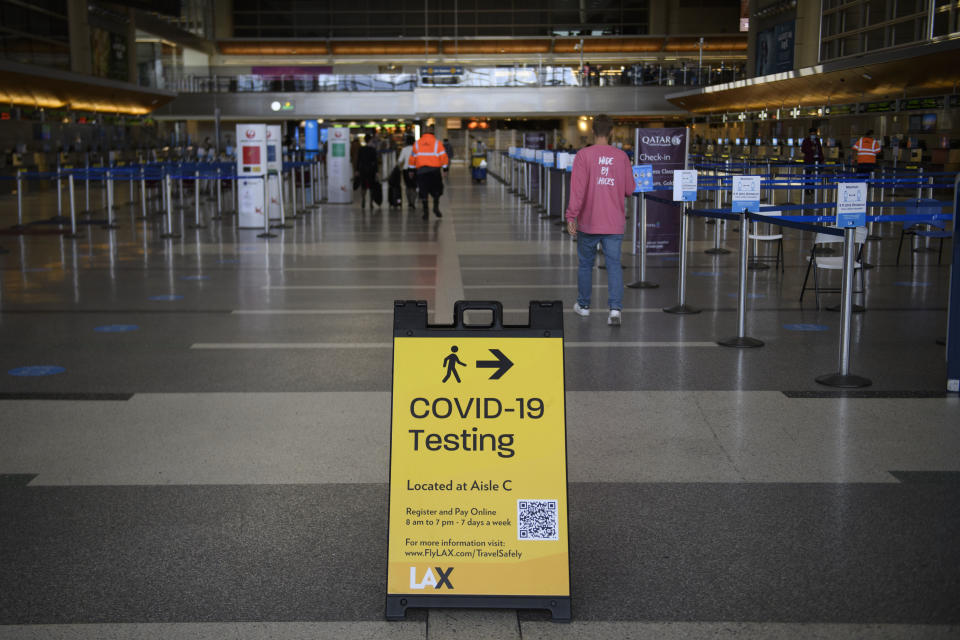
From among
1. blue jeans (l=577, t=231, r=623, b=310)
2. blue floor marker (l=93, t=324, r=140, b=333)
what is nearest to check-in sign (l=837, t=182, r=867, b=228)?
blue jeans (l=577, t=231, r=623, b=310)

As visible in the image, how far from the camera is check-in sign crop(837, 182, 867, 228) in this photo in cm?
645

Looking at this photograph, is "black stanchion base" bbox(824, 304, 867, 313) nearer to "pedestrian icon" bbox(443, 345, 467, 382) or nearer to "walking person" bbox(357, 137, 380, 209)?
"pedestrian icon" bbox(443, 345, 467, 382)

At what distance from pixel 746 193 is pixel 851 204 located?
1471 mm

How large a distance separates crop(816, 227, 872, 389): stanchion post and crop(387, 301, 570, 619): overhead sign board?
3.74 m

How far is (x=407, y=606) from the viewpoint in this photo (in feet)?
10.9

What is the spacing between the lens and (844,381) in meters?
6.54

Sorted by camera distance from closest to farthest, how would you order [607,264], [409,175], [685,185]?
[607,264] → [685,185] → [409,175]

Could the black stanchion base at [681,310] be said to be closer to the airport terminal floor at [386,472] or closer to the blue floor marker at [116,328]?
the airport terminal floor at [386,472]

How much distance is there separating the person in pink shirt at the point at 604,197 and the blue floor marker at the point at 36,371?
4.11 m

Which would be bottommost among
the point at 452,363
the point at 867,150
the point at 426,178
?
the point at 452,363

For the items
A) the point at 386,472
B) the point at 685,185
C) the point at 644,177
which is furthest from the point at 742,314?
the point at 644,177

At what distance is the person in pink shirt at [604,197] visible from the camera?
8.77 m

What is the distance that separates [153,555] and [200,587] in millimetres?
374

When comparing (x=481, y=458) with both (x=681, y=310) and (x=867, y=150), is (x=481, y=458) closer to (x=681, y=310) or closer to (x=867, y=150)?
(x=681, y=310)
